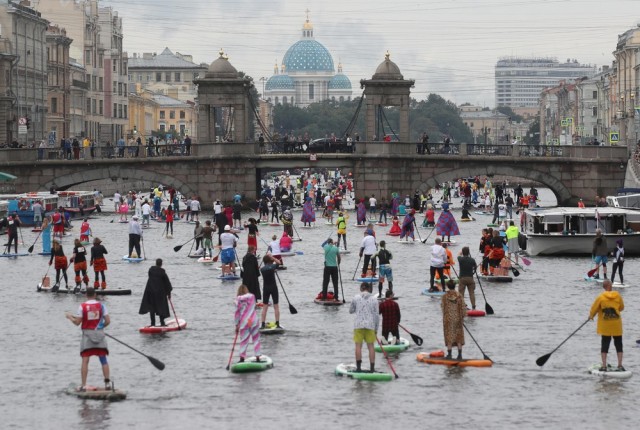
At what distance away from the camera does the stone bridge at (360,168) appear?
9581 centimetres

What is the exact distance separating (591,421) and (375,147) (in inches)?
2817

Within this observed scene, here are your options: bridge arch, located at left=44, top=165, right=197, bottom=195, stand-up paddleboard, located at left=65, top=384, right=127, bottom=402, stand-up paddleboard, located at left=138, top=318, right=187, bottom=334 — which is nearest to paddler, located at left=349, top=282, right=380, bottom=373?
stand-up paddleboard, located at left=65, top=384, right=127, bottom=402

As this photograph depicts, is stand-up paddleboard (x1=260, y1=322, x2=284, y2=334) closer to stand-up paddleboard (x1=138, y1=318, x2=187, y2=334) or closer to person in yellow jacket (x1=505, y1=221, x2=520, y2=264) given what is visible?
stand-up paddleboard (x1=138, y1=318, x2=187, y2=334)

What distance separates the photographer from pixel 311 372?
98.5 feet

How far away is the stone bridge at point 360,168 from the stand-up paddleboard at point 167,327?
197 ft

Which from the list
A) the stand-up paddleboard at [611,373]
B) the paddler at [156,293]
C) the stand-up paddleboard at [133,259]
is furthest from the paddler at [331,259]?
the stand-up paddleboard at [133,259]

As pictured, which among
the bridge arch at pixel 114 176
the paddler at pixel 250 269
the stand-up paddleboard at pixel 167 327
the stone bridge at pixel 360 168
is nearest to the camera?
the stand-up paddleboard at pixel 167 327

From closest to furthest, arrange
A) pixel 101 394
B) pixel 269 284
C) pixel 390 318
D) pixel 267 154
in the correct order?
pixel 101 394
pixel 390 318
pixel 269 284
pixel 267 154

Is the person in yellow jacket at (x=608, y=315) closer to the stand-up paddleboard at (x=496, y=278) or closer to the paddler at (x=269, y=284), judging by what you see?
the paddler at (x=269, y=284)

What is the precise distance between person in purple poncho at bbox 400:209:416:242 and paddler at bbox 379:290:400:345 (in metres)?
30.4

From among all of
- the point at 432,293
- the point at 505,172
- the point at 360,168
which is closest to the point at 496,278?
the point at 432,293

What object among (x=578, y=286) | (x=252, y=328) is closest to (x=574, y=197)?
(x=578, y=286)

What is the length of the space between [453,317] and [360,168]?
220 ft

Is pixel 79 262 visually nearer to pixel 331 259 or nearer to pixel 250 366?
pixel 331 259
